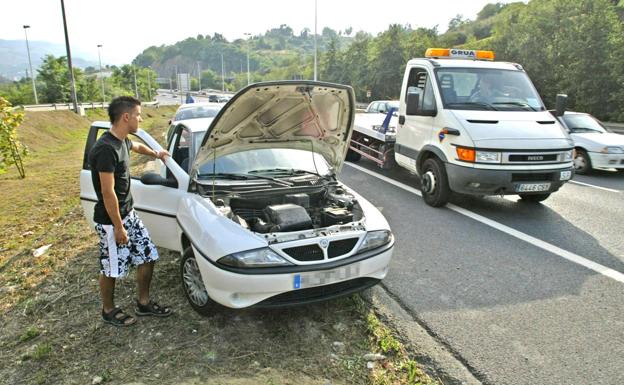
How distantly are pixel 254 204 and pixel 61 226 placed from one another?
421cm

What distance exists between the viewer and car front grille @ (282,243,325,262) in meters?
3.20

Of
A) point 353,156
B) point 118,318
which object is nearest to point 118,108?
point 118,318

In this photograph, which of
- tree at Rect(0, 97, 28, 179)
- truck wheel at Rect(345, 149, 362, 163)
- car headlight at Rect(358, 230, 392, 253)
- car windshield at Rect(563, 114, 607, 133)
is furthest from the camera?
truck wheel at Rect(345, 149, 362, 163)

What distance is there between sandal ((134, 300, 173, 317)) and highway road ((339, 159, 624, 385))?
2.06 meters

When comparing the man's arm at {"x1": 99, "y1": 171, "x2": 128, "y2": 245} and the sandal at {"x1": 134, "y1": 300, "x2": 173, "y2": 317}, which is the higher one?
the man's arm at {"x1": 99, "y1": 171, "x2": 128, "y2": 245}

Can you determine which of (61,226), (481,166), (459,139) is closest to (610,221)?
(481,166)

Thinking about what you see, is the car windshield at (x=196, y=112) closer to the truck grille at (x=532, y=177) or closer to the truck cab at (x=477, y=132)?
the truck cab at (x=477, y=132)

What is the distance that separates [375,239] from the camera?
3555 mm

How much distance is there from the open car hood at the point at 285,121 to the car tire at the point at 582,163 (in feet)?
25.2

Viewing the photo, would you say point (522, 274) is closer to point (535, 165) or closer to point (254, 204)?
point (535, 165)

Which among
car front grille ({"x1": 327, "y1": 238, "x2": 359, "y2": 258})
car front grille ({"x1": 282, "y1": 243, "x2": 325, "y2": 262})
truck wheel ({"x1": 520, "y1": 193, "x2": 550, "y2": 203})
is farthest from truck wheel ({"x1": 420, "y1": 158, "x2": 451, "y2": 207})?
car front grille ({"x1": 282, "y1": 243, "x2": 325, "y2": 262})

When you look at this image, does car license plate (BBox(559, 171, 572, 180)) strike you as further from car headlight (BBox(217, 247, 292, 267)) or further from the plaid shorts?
the plaid shorts

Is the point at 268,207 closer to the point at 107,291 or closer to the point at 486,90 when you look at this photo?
the point at 107,291

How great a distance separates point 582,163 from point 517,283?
23.7ft
